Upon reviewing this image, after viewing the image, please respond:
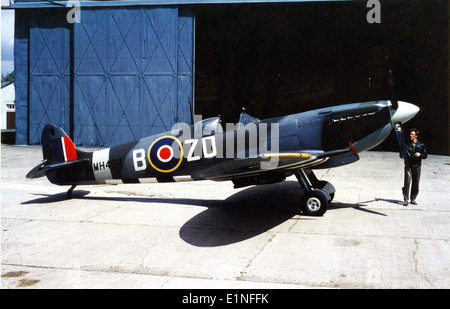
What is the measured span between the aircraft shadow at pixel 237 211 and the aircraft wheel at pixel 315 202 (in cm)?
20

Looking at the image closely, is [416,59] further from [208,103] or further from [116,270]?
[116,270]

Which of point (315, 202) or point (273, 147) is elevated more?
point (273, 147)

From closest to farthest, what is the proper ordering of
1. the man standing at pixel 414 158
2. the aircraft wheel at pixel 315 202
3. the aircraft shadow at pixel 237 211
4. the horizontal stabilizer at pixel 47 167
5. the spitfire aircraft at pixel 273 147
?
1. the aircraft shadow at pixel 237 211
2. the spitfire aircraft at pixel 273 147
3. the aircraft wheel at pixel 315 202
4. the man standing at pixel 414 158
5. the horizontal stabilizer at pixel 47 167

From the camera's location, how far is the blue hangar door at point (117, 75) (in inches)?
880

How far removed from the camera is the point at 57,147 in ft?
36.6

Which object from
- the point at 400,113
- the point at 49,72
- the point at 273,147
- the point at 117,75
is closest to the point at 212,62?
the point at 117,75

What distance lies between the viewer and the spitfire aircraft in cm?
912

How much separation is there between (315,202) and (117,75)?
16.6 meters

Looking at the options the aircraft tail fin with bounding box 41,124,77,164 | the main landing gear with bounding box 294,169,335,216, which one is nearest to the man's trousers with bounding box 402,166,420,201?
the main landing gear with bounding box 294,169,335,216

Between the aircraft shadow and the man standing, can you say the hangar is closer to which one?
the aircraft shadow

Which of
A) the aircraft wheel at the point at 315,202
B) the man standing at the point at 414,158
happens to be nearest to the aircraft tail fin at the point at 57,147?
the aircraft wheel at the point at 315,202

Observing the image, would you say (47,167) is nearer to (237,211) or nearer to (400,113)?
(237,211)

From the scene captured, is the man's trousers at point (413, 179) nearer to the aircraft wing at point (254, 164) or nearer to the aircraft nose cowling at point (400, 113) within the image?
the aircraft nose cowling at point (400, 113)

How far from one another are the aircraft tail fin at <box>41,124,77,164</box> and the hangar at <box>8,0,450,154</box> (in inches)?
421
